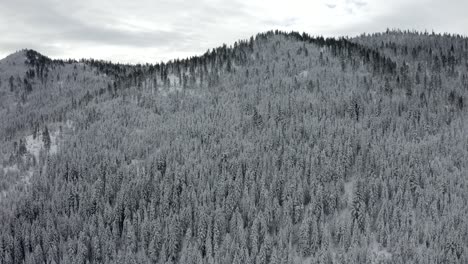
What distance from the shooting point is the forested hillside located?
277ft

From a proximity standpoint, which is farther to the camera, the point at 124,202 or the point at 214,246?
the point at 124,202

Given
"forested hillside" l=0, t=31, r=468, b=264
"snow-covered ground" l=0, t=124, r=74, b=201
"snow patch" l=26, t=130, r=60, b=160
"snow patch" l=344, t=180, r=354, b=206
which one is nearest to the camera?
"forested hillside" l=0, t=31, r=468, b=264

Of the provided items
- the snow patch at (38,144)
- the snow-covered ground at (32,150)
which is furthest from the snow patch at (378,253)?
the snow patch at (38,144)

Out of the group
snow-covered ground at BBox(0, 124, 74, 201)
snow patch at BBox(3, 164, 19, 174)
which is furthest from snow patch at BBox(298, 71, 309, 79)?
snow patch at BBox(3, 164, 19, 174)

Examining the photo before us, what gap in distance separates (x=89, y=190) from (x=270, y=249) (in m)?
55.9

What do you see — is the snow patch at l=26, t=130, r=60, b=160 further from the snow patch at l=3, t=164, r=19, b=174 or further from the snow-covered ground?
the snow patch at l=3, t=164, r=19, b=174

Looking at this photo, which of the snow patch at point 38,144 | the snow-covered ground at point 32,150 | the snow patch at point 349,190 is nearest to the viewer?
the snow patch at point 349,190

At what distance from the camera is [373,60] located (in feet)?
613

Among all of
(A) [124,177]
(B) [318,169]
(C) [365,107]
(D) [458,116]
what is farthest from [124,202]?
(D) [458,116]

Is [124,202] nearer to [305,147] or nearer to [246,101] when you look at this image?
[305,147]

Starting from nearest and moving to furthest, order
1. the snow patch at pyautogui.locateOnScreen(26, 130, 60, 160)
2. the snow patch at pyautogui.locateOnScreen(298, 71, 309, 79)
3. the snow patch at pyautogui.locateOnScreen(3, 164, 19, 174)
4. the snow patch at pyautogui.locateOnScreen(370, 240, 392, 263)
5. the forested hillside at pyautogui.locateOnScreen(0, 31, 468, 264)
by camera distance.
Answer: the snow patch at pyautogui.locateOnScreen(370, 240, 392, 263) < the forested hillside at pyautogui.locateOnScreen(0, 31, 468, 264) < the snow patch at pyautogui.locateOnScreen(3, 164, 19, 174) < the snow patch at pyautogui.locateOnScreen(26, 130, 60, 160) < the snow patch at pyautogui.locateOnScreen(298, 71, 309, 79)

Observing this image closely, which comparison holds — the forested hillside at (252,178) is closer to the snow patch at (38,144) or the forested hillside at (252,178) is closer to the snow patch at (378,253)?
the snow patch at (378,253)

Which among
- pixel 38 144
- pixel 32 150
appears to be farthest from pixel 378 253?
pixel 38 144

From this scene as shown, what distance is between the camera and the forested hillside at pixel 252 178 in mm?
84312
